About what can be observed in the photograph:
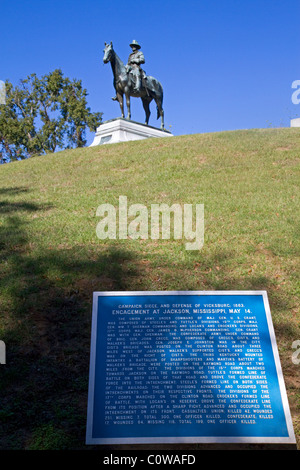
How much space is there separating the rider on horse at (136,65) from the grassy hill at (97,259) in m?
9.15

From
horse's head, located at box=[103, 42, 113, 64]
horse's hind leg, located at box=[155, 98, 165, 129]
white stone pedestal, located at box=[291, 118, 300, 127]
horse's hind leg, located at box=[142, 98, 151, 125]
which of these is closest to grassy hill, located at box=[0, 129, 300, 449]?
white stone pedestal, located at box=[291, 118, 300, 127]

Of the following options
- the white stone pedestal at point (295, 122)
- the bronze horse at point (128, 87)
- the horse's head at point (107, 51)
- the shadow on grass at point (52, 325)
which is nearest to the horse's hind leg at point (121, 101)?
the bronze horse at point (128, 87)

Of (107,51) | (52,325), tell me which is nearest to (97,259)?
(52,325)

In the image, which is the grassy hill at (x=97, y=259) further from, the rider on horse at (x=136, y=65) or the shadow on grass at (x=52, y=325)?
the rider on horse at (x=136, y=65)

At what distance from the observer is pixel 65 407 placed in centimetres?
463

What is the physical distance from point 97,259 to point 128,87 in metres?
16.5

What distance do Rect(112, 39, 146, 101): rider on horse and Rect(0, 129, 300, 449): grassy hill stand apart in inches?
360

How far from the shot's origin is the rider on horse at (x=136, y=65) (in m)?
22.4

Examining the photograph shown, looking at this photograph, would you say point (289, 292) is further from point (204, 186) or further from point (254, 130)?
point (254, 130)

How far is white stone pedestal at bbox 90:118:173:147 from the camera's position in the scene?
21766 mm

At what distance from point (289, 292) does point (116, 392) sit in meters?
3.48

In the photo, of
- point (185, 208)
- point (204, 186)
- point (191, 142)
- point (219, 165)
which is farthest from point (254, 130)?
point (185, 208)

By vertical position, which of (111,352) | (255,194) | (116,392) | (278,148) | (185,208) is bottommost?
(116,392)
